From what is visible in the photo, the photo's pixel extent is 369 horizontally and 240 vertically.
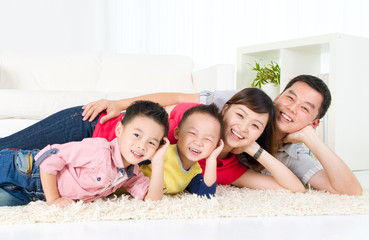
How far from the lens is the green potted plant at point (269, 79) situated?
9.49 feet

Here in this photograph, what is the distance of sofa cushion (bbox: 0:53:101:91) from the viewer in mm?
3125

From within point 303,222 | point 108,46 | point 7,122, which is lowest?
point 303,222

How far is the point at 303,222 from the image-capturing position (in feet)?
4.01

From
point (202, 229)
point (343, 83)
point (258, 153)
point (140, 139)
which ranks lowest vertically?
point (202, 229)

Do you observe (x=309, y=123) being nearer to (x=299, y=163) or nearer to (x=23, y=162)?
(x=299, y=163)

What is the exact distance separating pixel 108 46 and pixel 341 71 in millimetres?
2790

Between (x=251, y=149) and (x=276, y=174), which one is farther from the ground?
(x=251, y=149)

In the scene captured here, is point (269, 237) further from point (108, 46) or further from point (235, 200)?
point (108, 46)

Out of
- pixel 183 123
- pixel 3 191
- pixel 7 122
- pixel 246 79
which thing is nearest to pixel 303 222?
pixel 183 123

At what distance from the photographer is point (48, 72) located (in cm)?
318

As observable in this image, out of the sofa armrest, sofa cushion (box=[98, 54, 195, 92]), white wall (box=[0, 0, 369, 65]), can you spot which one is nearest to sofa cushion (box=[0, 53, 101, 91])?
sofa cushion (box=[98, 54, 195, 92])

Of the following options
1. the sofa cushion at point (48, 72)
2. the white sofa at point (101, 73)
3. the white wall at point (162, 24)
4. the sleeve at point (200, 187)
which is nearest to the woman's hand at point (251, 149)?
the sleeve at point (200, 187)

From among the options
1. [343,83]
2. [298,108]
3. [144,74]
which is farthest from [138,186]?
[144,74]

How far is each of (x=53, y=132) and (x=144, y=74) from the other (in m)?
1.79
